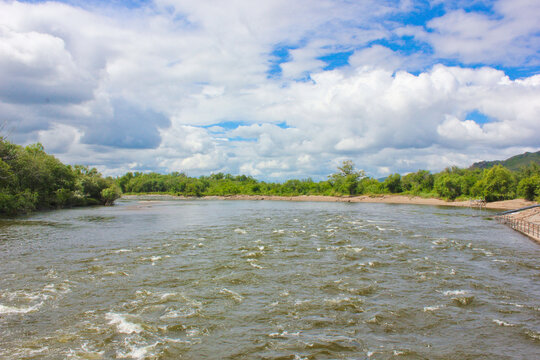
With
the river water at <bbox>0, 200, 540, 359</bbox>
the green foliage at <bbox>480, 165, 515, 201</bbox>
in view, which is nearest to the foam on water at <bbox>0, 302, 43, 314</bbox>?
the river water at <bbox>0, 200, 540, 359</bbox>

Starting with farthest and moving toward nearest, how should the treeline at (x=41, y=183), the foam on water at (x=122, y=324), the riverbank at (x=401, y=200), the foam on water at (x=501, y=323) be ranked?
1. the riverbank at (x=401, y=200)
2. the treeline at (x=41, y=183)
3. the foam on water at (x=501, y=323)
4. the foam on water at (x=122, y=324)

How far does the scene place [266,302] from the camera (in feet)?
37.3

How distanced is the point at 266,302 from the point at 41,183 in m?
59.6

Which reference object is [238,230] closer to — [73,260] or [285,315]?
[73,260]

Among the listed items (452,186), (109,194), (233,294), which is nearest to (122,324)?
(233,294)

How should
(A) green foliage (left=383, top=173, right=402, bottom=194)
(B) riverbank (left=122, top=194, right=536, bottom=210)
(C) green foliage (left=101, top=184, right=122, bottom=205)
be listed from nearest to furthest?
1. (B) riverbank (left=122, top=194, right=536, bottom=210)
2. (C) green foliage (left=101, top=184, right=122, bottom=205)
3. (A) green foliage (left=383, top=173, right=402, bottom=194)

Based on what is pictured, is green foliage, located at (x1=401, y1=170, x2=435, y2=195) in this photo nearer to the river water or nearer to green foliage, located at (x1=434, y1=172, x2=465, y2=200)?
green foliage, located at (x1=434, y1=172, x2=465, y2=200)

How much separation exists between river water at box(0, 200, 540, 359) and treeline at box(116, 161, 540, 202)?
67.0m

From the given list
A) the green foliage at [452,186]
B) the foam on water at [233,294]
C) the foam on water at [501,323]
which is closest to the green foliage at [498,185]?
the green foliage at [452,186]

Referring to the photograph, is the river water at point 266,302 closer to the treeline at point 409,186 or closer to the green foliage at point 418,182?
the treeline at point 409,186

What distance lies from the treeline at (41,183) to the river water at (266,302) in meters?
27.2

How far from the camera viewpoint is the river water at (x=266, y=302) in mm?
8227

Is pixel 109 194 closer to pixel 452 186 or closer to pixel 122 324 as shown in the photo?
pixel 122 324

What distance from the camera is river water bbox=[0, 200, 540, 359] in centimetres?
823
